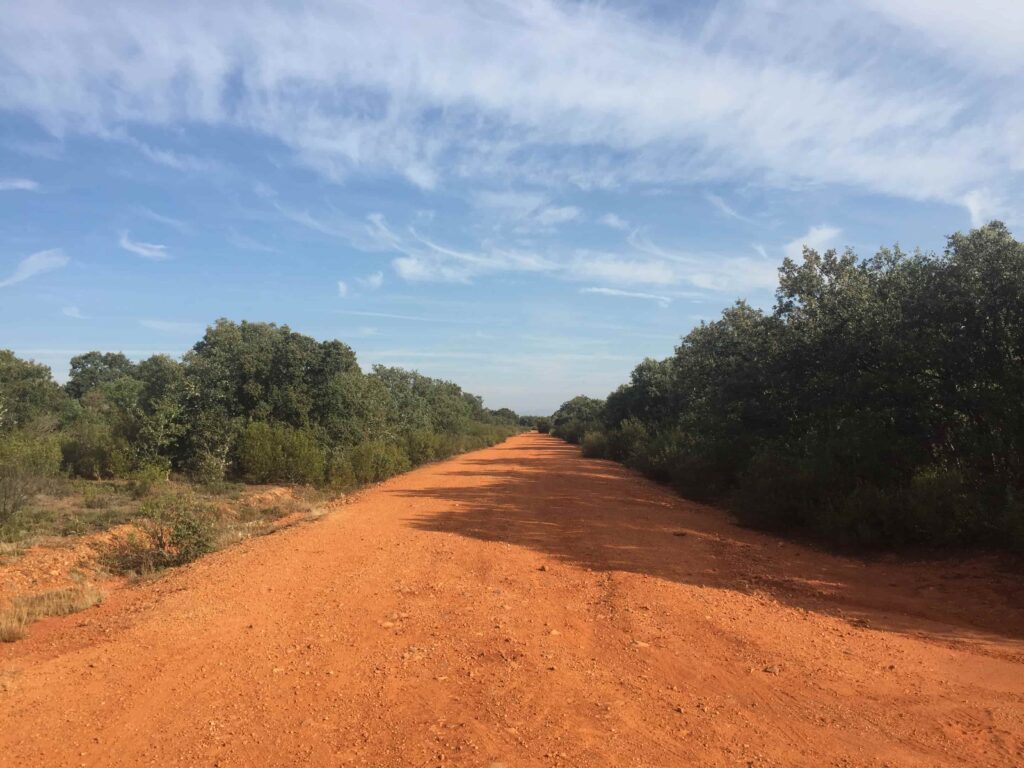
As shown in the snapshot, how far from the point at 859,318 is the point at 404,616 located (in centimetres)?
1065

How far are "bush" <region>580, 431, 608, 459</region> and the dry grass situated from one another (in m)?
29.3

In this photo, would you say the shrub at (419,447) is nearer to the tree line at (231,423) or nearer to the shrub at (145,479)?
the tree line at (231,423)

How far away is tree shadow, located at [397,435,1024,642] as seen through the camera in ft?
22.5

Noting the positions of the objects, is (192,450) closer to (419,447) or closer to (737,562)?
(419,447)

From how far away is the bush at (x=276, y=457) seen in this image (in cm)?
1820

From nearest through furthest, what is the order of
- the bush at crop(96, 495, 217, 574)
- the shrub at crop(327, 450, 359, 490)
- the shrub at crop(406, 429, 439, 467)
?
the bush at crop(96, 495, 217, 574) → the shrub at crop(327, 450, 359, 490) → the shrub at crop(406, 429, 439, 467)

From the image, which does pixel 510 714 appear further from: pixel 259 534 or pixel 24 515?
pixel 24 515

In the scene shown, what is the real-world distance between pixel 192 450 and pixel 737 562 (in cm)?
1570

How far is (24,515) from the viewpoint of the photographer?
1141 cm

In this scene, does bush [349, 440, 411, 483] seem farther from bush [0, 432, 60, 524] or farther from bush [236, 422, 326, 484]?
bush [0, 432, 60, 524]

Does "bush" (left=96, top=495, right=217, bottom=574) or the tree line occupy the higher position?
the tree line

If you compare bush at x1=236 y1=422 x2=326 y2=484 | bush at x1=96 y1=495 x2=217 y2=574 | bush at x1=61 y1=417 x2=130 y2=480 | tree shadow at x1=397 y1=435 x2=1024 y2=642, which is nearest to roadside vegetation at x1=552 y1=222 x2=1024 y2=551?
tree shadow at x1=397 y1=435 x2=1024 y2=642

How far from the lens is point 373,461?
68.2ft

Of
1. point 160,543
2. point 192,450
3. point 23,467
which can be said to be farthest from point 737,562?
point 192,450
